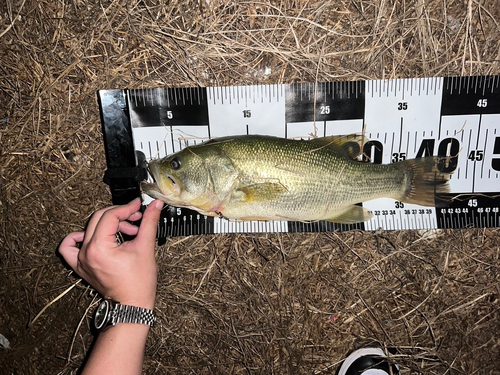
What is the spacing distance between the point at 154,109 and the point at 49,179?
3.82ft

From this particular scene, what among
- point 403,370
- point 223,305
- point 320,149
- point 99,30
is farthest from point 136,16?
point 403,370

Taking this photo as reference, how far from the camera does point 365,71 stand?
2740 mm

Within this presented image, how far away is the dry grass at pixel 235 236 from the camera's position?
2.73m

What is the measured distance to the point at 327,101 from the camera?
2656 mm

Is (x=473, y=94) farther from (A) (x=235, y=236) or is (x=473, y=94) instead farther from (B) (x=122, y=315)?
(B) (x=122, y=315)

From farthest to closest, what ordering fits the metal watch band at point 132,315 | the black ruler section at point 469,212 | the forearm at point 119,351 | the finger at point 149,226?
1. the black ruler section at point 469,212
2. the finger at point 149,226
3. the metal watch band at point 132,315
4. the forearm at point 119,351

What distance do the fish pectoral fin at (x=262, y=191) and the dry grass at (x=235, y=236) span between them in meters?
0.64

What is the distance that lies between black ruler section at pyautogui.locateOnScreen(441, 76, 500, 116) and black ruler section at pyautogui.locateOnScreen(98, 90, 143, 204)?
8.39 ft

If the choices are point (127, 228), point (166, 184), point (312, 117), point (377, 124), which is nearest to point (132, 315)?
point (127, 228)

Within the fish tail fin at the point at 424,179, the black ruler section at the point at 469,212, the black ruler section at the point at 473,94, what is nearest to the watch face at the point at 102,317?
the fish tail fin at the point at 424,179

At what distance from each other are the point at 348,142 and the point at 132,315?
1986 millimetres

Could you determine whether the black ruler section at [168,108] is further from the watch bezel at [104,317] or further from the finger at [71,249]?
the watch bezel at [104,317]

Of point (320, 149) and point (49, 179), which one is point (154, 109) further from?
point (320, 149)

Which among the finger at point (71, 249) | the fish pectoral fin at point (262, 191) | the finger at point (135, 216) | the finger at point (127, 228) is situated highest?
the fish pectoral fin at point (262, 191)
